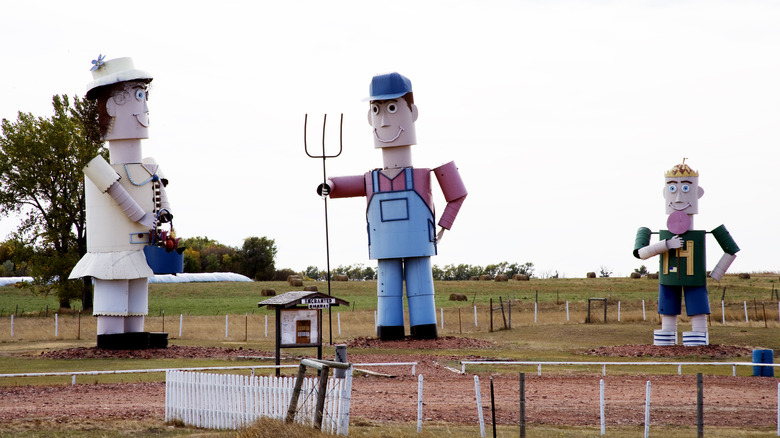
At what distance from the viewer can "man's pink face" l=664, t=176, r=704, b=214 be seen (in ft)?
94.5

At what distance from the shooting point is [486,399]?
62.3 feet

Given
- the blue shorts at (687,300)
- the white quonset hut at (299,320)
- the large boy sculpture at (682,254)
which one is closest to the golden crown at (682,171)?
the large boy sculpture at (682,254)

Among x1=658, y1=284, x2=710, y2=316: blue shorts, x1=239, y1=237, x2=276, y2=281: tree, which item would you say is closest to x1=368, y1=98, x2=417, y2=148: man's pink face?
x1=658, y1=284, x2=710, y2=316: blue shorts

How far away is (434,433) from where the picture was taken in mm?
14766

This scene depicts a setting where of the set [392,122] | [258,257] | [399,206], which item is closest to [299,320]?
[399,206]


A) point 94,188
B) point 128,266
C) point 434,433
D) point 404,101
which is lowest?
point 434,433

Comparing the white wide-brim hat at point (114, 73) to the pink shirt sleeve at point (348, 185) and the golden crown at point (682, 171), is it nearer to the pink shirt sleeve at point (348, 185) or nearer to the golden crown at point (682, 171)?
the pink shirt sleeve at point (348, 185)

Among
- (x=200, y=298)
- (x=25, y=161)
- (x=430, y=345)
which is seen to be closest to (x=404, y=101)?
(x=430, y=345)

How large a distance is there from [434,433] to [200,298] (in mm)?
47649

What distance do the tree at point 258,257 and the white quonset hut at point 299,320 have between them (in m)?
64.1

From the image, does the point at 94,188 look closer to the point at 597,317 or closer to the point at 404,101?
the point at 404,101

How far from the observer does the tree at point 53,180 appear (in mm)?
45000

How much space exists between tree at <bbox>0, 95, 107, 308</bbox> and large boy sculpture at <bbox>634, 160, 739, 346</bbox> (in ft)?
84.9

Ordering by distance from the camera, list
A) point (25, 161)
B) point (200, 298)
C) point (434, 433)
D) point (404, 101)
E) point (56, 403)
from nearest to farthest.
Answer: point (434, 433) → point (56, 403) → point (404, 101) → point (25, 161) → point (200, 298)
